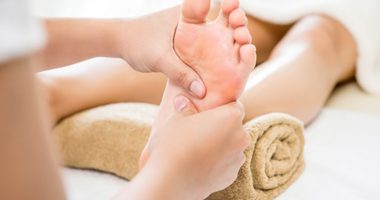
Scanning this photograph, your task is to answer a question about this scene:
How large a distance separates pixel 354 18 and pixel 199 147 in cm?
69

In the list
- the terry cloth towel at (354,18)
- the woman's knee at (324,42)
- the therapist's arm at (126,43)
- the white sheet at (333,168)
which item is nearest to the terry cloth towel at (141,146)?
the white sheet at (333,168)

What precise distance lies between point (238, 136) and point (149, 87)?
33cm

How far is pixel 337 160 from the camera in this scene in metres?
0.98

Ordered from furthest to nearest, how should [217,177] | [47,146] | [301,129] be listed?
[301,129]
[217,177]
[47,146]

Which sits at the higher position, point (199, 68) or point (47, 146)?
point (47, 146)

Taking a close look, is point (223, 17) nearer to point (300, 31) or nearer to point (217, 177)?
point (217, 177)

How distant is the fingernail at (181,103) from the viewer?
833 millimetres

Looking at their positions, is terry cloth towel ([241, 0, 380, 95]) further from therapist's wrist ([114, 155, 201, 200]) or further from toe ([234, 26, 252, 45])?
therapist's wrist ([114, 155, 201, 200])

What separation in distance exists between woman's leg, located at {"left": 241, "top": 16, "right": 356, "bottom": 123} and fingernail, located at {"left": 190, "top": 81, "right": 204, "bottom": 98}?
18 centimetres

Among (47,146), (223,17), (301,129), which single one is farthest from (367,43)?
(47,146)

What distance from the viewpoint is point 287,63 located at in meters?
1.11

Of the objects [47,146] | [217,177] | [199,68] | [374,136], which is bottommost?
[374,136]

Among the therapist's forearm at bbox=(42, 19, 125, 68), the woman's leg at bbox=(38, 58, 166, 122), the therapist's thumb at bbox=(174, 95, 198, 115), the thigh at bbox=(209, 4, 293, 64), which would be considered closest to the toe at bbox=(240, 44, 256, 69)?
the therapist's thumb at bbox=(174, 95, 198, 115)

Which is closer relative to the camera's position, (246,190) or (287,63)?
(246,190)
